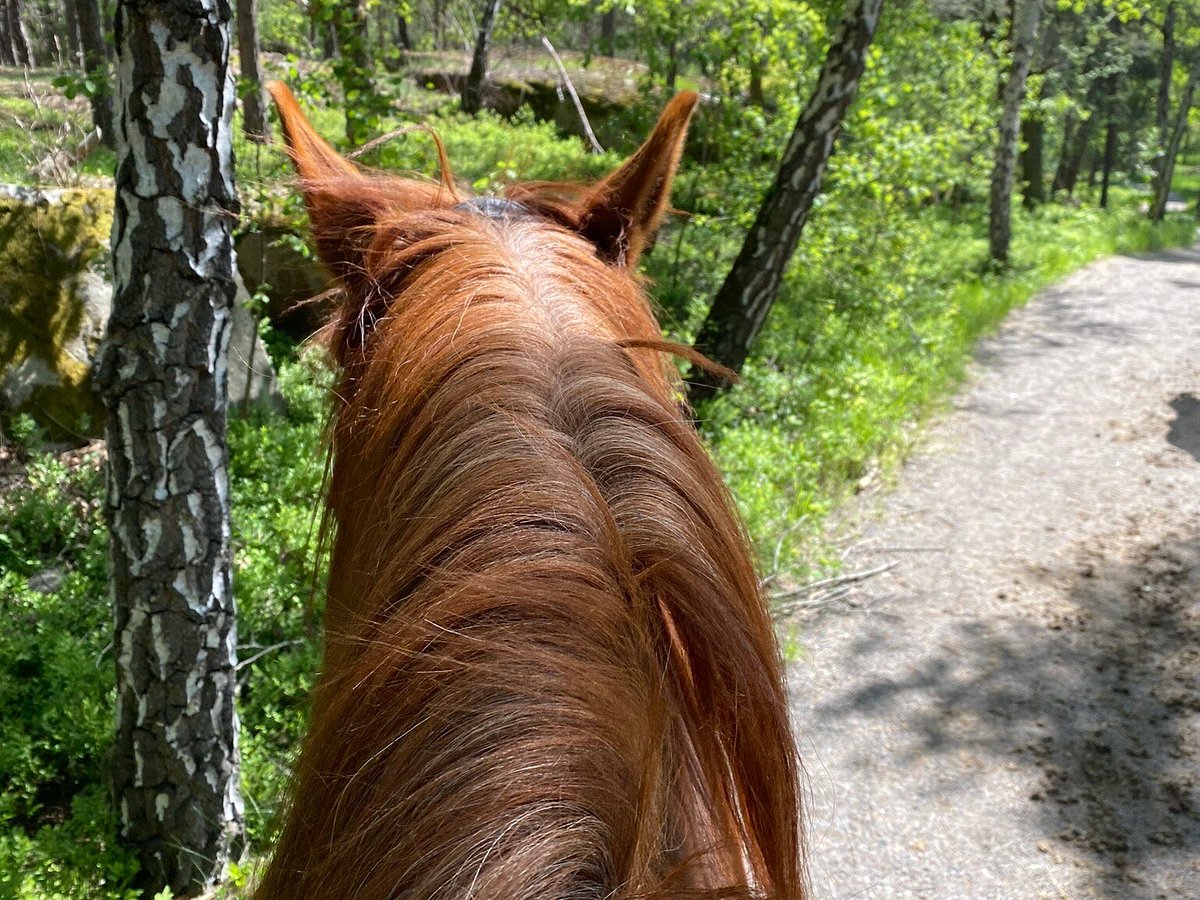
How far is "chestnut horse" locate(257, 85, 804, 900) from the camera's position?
92cm

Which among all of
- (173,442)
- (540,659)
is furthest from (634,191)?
(540,659)

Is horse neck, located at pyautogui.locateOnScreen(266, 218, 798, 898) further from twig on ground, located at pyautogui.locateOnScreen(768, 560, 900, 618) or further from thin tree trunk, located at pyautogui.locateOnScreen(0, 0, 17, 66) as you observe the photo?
thin tree trunk, located at pyautogui.locateOnScreen(0, 0, 17, 66)

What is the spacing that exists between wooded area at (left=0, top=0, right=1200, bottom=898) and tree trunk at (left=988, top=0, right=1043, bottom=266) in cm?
4

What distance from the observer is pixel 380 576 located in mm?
1426

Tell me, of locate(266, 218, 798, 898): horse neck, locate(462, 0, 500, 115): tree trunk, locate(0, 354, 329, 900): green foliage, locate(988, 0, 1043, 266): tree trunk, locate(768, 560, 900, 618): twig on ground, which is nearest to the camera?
locate(266, 218, 798, 898): horse neck

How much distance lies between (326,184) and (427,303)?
0.65m

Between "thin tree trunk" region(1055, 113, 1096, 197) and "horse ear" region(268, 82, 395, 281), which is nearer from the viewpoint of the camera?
"horse ear" region(268, 82, 395, 281)

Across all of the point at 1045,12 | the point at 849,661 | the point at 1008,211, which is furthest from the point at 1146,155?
the point at 849,661

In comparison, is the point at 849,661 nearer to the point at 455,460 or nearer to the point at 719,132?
the point at 455,460

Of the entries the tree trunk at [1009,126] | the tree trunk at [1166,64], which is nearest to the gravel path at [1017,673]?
the tree trunk at [1009,126]

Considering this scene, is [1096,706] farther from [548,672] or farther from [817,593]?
→ [548,672]

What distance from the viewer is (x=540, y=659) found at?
103 centimetres

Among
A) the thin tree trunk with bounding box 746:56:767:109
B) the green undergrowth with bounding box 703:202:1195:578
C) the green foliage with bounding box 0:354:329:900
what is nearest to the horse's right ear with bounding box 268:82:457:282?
the green foliage with bounding box 0:354:329:900

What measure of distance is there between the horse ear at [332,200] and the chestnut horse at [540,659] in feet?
2.06
